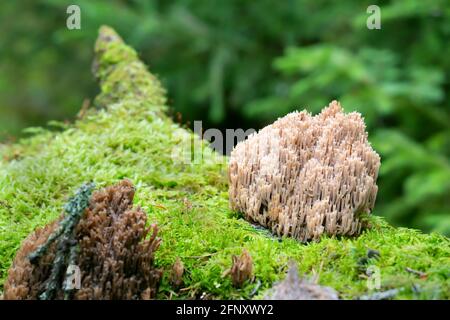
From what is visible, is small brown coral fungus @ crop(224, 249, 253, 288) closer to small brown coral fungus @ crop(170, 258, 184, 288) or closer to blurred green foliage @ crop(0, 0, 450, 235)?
small brown coral fungus @ crop(170, 258, 184, 288)

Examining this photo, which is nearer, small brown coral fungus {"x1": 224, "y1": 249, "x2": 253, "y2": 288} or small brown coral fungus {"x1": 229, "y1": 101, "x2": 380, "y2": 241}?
small brown coral fungus {"x1": 224, "y1": 249, "x2": 253, "y2": 288}

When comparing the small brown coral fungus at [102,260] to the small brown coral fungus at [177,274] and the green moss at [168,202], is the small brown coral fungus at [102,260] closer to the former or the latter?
the small brown coral fungus at [177,274]

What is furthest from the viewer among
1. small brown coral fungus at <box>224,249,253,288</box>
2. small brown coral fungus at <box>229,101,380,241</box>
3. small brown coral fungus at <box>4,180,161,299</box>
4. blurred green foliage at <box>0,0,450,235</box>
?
blurred green foliage at <box>0,0,450,235</box>

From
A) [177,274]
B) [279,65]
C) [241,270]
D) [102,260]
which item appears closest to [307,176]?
[241,270]

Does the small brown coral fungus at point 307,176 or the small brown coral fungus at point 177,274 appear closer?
the small brown coral fungus at point 177,274

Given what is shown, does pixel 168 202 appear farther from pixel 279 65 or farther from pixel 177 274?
pixel 279 65

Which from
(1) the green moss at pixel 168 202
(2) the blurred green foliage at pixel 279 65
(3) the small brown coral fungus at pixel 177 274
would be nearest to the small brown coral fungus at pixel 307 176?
(1) the green moss at pixel 168 202

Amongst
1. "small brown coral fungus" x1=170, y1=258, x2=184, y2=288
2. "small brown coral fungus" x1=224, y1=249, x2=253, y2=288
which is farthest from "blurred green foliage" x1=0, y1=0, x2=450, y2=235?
"small brown coral fungus" x1=170, y1=258, x2=184, y2=288
